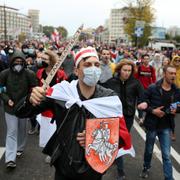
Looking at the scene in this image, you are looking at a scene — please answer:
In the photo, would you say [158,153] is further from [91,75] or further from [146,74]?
[91,75]

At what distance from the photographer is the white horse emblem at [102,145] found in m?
2.83

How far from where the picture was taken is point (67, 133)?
2898mm

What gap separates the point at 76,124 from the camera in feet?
9.46

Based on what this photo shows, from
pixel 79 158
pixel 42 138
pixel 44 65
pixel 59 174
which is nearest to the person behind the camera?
pixel 79 158

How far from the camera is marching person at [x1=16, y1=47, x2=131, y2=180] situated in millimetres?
2871

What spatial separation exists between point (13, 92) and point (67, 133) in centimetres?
299

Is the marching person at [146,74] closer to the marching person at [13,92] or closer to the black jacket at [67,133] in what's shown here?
the marching person at [13,92]

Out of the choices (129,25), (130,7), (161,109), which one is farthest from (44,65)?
(129,25)

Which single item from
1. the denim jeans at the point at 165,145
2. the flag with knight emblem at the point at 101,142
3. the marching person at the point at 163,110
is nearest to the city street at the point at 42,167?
the denim jeans at the point at 165,145

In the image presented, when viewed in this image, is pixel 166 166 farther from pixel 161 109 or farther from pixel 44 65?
pixel 44 65

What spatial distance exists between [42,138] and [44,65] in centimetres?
252

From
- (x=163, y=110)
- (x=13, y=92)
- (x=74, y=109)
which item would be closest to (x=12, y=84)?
(x=13, y=92)

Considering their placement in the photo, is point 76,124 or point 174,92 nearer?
point 76,124

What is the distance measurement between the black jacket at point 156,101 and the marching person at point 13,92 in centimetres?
182
